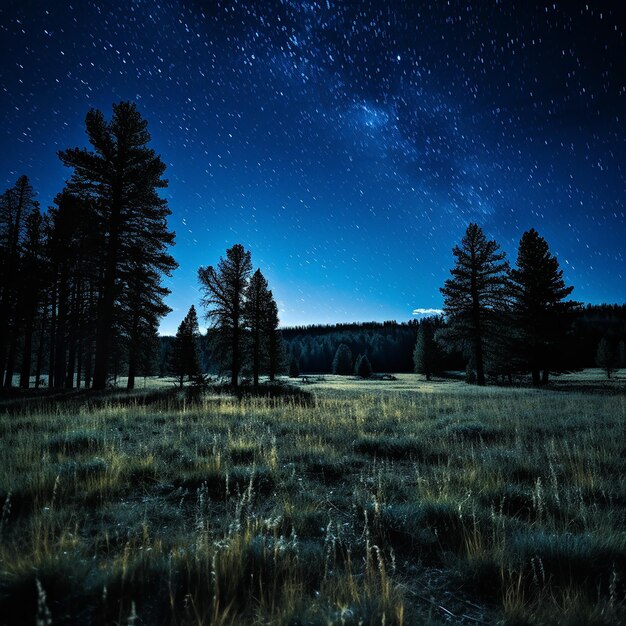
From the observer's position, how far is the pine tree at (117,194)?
51.8 feet

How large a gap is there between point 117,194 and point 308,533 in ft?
58.7

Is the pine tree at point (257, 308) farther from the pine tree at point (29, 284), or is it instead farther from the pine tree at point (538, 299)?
the pine tree at point (538, 299)

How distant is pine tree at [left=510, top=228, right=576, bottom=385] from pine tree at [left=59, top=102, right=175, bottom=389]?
82.0 feet

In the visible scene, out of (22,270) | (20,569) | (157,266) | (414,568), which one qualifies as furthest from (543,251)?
(22,270)

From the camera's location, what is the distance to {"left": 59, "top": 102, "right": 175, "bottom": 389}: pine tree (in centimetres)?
1580

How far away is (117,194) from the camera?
16266 mm

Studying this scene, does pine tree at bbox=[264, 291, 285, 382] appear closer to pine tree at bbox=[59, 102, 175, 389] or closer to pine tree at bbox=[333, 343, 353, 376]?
pine tree at bbox=[59, 102, 175, 389]

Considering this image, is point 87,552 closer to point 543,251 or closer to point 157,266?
point 157,266

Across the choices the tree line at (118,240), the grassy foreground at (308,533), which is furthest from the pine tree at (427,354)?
the grassy foreground at (308,533)

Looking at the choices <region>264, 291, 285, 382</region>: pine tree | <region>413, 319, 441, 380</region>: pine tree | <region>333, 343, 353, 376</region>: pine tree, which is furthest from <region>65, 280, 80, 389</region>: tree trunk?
<region>333, 343, 353, 376</region>: pine tree

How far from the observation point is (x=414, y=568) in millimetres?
2539

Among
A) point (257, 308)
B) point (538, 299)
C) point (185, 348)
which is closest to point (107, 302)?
point (257, 308)

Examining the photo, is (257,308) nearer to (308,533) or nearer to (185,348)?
(185,348)

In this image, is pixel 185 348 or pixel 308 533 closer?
pixel 308 533
